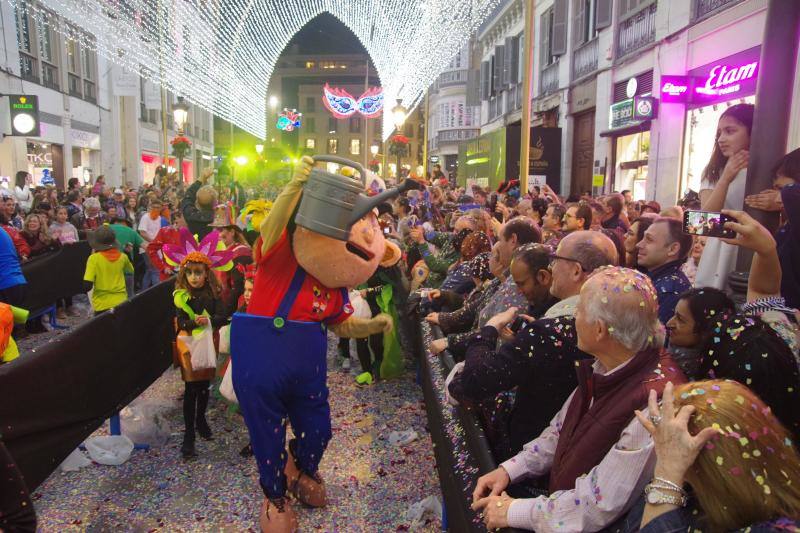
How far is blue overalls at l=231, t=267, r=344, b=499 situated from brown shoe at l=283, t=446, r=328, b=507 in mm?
321

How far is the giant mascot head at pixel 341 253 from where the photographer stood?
3.42m

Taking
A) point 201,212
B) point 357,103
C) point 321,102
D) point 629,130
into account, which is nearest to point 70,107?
point 357,103

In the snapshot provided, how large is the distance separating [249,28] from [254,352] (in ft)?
81.7

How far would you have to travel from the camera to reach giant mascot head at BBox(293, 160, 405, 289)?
11.2ft

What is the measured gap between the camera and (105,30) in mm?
23047

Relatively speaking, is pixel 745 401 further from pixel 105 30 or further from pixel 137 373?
pixel 105 30

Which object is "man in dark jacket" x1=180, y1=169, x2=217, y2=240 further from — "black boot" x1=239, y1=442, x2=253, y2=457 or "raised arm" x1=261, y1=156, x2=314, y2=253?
"raised arm" x1=261, y1=156, x2=314, y2=253

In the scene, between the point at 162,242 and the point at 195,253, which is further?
the point at 162,242

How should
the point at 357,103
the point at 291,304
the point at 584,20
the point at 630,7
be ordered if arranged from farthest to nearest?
the point at 357,103
the point at 584,20
the point at 630,7
the point at 291,304

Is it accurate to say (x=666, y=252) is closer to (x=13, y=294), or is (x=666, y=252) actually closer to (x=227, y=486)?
(x=227, y=486)

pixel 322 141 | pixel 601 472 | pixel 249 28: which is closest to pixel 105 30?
pixel 249 28

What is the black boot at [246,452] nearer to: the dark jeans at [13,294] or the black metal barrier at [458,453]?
the black metal barrier at [458,453]

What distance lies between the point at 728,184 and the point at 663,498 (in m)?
3.13

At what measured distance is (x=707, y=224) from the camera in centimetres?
296
